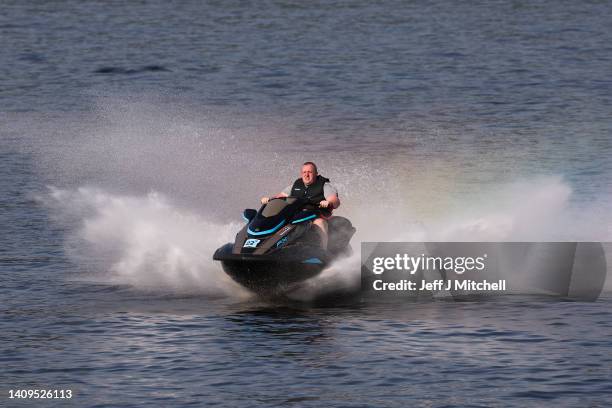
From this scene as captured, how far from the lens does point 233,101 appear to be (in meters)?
49.8

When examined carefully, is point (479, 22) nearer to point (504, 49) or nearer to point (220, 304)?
point (504, 49)

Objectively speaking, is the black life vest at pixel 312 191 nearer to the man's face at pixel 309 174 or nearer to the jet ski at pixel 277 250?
the man's face at pixel 309 174

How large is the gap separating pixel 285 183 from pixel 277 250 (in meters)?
11.9

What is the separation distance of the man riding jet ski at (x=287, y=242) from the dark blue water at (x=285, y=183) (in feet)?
1.73

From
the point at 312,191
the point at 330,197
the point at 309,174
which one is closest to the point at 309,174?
the point at 309,174

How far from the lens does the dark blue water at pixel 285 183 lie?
714 inches

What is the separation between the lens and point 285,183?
109 feet

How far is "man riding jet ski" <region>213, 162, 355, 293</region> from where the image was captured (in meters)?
21.4

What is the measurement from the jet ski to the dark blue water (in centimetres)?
51

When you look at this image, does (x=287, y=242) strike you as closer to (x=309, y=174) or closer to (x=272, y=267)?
(x=272, y=267)

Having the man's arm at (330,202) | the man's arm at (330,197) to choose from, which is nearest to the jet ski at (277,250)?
the man's arm at (330,202)

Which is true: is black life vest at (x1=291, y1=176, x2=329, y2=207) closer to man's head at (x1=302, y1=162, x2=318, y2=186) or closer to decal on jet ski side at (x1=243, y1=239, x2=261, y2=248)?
man's head at (x1=302, y1=162, x2=318, y2=186)

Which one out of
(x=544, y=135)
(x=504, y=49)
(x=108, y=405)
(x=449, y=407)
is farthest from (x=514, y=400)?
(x=504, y=49)

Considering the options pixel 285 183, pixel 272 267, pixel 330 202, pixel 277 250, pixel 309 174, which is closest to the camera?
pixel 272 267
